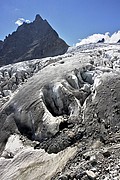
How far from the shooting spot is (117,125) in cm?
2527

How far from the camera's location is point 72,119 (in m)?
28.0

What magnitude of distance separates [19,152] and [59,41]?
95.0m

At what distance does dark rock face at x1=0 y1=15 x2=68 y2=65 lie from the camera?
114625mm

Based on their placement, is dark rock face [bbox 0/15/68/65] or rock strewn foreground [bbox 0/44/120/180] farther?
dark rock face [bbox 0/15/68/65]

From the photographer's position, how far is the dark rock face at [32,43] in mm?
114625

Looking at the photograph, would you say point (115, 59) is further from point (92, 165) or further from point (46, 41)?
point (46, 41)

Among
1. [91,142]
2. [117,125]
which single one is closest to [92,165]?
[91,142]

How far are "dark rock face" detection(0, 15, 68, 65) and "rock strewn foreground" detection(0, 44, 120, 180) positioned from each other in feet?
254

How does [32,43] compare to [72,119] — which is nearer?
[72,119]

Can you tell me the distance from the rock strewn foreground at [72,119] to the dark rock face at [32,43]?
254 feet

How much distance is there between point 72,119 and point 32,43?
103 meters

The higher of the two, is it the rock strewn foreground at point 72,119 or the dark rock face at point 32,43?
the dark rock face at point 32,43

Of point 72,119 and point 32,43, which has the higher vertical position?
point 32,43

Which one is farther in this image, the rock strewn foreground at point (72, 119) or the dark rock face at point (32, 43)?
the dark rock face at point (32, 43)
